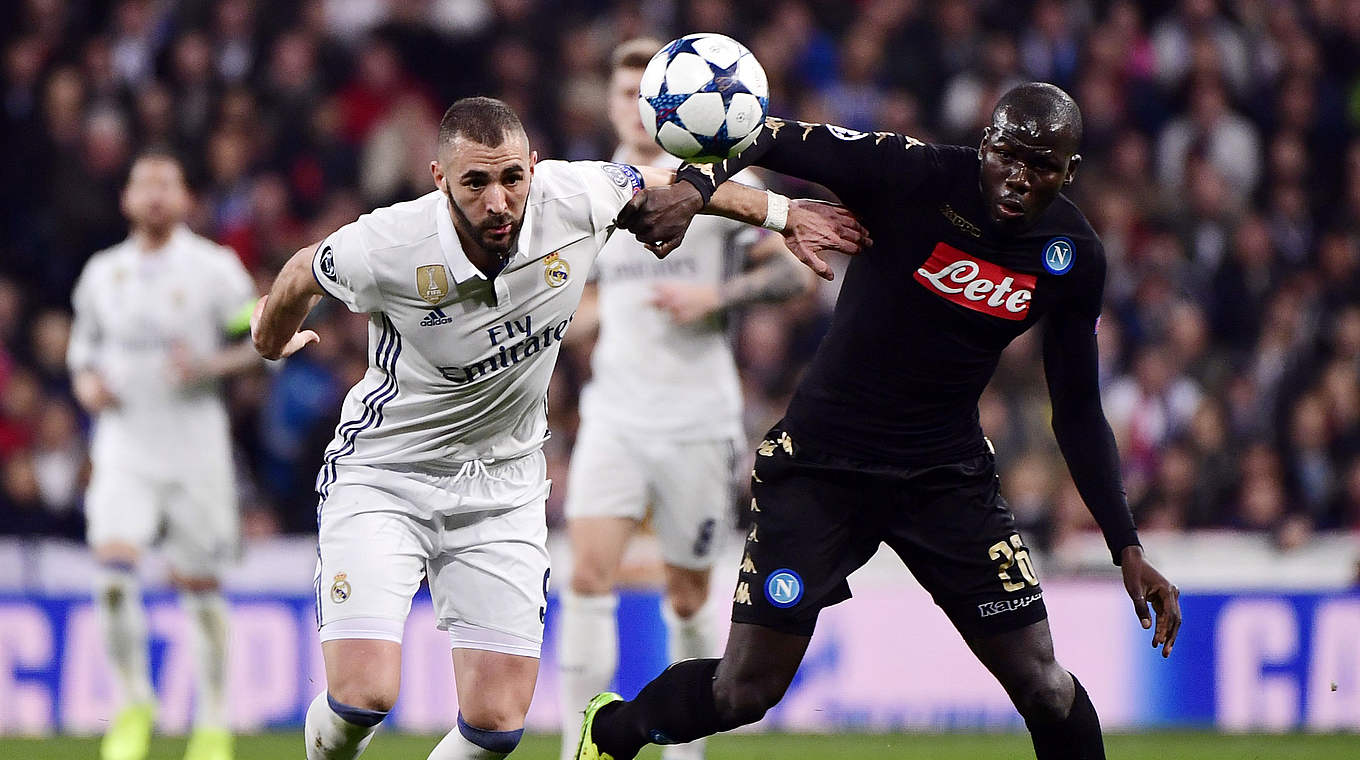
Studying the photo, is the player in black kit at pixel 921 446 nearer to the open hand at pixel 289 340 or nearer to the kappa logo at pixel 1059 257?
the kappa logo at pixel 1059 257

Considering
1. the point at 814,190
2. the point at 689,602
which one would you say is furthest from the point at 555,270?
the point at 814,190

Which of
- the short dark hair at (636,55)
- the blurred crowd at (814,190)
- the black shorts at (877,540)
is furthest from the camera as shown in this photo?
the blurred crowd at (814,190)

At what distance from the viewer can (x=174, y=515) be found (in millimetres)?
8648

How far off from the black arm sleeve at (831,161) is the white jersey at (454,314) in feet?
1.18

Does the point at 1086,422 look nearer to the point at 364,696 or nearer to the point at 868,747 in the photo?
the point at 364,696

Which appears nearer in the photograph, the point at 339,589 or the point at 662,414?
the point at 339,589

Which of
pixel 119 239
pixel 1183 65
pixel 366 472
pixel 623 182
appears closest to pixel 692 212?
pixel 623 182

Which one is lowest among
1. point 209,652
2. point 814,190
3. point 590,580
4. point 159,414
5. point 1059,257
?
point 209,652

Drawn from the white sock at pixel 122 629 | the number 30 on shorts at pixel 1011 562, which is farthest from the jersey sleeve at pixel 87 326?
the number 30 on shorts at pixel 1011 562

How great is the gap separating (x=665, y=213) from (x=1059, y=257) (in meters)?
1.21

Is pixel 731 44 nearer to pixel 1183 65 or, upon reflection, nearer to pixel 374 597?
pixel 374 597

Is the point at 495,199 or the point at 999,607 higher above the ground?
the point at 495,199

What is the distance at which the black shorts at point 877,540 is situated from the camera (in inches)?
203

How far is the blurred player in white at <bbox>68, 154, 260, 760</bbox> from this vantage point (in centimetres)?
836
